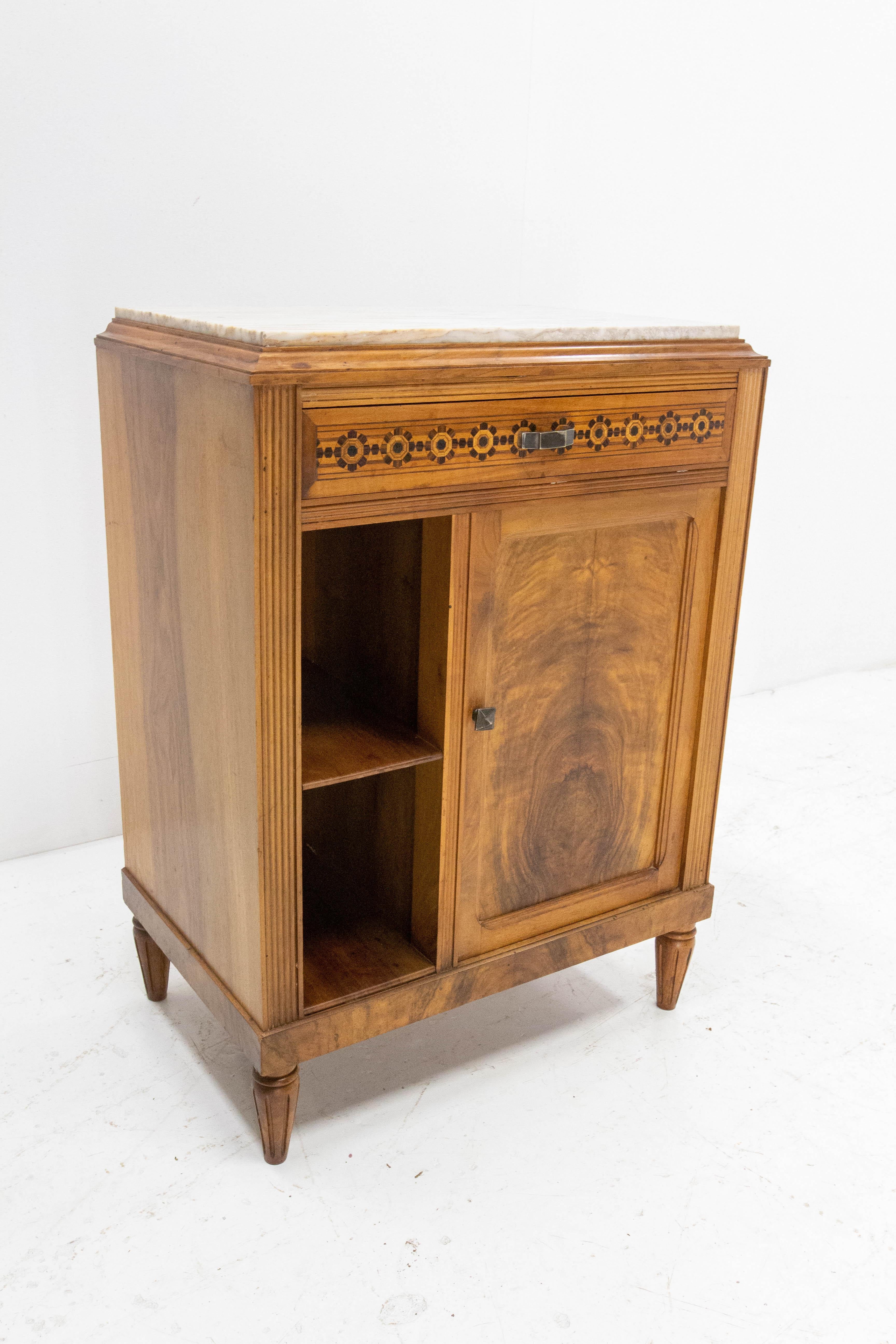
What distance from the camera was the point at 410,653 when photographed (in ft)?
5.23

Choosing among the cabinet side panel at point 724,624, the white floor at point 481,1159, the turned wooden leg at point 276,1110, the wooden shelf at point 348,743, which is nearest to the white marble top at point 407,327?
the cabinet side panel at point 724,624

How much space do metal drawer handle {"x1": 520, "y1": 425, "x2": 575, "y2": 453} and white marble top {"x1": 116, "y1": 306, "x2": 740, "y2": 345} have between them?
0.35ft

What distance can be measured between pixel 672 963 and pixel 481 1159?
0.48 meters

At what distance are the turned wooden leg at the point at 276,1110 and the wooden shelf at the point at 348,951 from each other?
4.0 inches

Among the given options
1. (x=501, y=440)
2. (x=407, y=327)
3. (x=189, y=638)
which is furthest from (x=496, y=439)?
(x=189, y=638)

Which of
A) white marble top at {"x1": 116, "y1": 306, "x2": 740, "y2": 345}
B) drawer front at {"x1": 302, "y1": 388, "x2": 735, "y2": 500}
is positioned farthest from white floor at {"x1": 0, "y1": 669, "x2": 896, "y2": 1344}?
white marble top at {"x1": 116, "y1": 306, "x2": 740, "y2": 345}

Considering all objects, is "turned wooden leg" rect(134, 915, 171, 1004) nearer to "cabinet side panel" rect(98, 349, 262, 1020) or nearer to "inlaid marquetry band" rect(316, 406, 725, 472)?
"cabinet side panel" rect(98, 349, 262, 1020)

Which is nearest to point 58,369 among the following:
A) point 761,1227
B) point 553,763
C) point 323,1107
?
point 553,763

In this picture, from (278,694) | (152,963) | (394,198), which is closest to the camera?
(278,694)

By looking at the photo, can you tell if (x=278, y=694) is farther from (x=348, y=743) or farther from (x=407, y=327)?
(x=407, y=327)

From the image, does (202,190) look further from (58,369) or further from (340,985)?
(340,985)

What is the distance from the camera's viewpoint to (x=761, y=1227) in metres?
1.47

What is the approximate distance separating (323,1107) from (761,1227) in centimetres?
60

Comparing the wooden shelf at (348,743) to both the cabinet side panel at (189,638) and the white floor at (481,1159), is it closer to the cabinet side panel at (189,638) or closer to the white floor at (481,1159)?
the cabinet side panel at (189,638)
